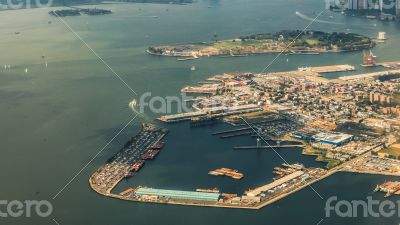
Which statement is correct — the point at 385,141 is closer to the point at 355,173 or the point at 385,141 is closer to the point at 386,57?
the point at 355,173

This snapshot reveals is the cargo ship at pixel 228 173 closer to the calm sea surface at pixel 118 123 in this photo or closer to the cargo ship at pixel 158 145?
the calm sea surface at pixel 118 123

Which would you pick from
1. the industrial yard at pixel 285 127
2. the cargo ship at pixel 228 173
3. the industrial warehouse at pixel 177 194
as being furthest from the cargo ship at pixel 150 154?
the industrial warehouse at pixel 177 194

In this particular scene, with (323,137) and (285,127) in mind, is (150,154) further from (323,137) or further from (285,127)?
(323,137)

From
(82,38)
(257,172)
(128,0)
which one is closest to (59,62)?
(82,38)

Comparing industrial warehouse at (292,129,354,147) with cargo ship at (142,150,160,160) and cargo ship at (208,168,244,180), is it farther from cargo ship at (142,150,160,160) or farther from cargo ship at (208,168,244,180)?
cargo ship at (142,150,160,160)

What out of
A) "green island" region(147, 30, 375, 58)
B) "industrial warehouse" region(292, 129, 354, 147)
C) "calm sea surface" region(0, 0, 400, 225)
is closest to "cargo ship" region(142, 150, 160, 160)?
"calm sea surface" region(0, 0, 400, 225)

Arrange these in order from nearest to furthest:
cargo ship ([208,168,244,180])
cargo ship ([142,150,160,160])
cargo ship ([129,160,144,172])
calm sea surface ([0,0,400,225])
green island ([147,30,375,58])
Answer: calm sea surface ([0,0,400,225]) → cargo ship ([208,168,244,180]) → cargo ship ([129,160,144,172]) → cargo ship ([142,150,160,160]) → green island ([147,30,375,58])
